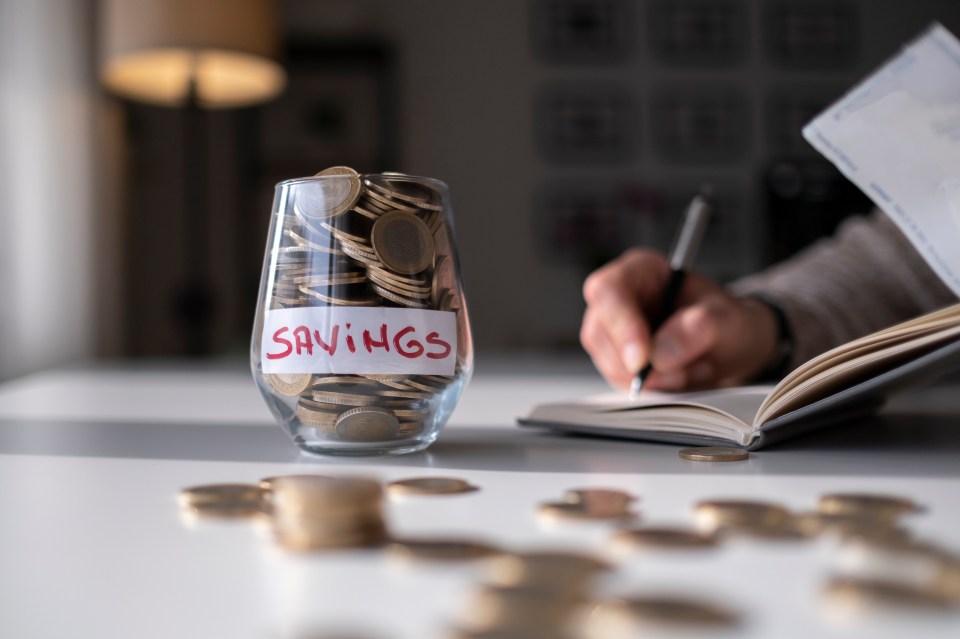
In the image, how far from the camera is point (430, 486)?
0.43 metres

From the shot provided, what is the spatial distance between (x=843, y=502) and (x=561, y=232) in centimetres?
385

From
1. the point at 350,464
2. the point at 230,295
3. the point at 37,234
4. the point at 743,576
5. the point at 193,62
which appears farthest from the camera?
the point at 230,295

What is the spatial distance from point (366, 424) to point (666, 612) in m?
0.30

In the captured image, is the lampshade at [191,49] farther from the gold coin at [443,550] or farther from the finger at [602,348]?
the gold coin at [443,550]

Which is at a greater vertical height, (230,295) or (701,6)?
(701,6)

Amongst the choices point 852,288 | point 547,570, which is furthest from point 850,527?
point 852,288

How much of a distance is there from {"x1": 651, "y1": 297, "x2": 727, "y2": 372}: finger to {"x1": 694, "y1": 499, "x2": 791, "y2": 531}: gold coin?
0.41m

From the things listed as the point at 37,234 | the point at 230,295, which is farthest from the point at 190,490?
the point at 230,295

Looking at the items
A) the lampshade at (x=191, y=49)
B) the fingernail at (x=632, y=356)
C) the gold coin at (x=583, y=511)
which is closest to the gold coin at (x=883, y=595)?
the gold coin at (x=583, y=511)

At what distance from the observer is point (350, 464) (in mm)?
528

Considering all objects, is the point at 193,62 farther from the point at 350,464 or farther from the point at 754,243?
the point at 754,243

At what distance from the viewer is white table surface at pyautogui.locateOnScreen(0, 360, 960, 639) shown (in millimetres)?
263

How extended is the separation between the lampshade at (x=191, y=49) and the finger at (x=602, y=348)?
1.75 meters

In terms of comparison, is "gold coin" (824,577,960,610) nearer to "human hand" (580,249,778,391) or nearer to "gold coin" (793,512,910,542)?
"gold coin" (793,512,910,542)
